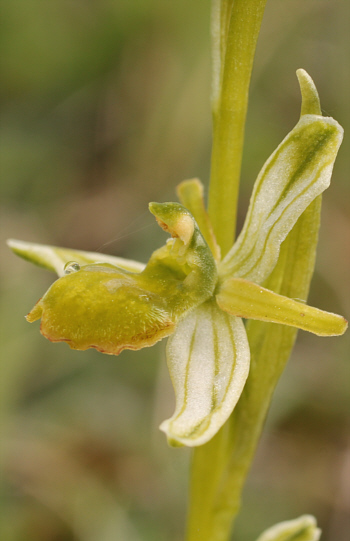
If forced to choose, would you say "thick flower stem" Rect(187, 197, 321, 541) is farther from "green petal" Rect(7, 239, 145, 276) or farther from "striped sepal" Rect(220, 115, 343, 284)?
"green petal" Rect(7, 239, 145, 276)

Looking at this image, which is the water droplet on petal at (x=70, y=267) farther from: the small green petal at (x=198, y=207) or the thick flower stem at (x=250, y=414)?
the thick flower stem at (x=250, y=414)

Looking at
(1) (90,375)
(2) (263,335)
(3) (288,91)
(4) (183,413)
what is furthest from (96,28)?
(4) (183,413)

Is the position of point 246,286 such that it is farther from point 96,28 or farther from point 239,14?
point 96,28

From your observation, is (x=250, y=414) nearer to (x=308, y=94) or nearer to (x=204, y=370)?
(x=204, y=370)

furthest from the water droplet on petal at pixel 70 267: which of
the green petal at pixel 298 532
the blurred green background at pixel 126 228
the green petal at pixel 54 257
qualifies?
the blurred green background at pixel 126 228

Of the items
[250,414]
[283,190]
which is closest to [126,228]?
[250,414]

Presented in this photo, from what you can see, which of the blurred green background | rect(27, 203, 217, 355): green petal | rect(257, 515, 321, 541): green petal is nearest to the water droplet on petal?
rect(27, 203, 217, 355): green petal
